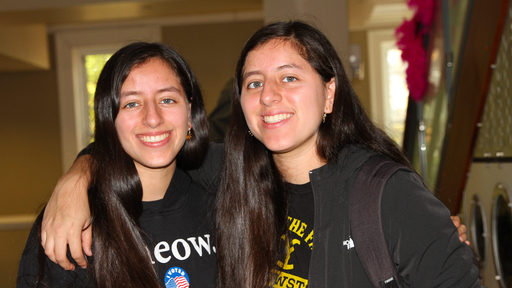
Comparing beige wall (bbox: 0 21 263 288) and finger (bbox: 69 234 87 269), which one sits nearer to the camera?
finger (bbox: 69 234 87 269)

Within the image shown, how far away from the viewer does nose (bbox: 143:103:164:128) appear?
1.67m

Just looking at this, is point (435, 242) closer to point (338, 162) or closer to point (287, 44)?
point (338, 162)

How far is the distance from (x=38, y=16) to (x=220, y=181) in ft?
16.0

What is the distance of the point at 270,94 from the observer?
1.56m

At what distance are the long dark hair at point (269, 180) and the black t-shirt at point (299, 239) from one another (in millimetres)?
28

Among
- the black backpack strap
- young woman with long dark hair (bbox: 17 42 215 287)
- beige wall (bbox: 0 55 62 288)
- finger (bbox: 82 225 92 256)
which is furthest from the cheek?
beige wall (bbox: 0 55 62 288)

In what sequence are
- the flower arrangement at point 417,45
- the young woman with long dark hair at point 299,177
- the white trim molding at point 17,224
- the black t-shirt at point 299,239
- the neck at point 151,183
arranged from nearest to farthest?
the young woman with long dark hair at point 299,177, the black t-shirt at point 299,239, the neck at point 151,183, the white trim molding at point 17,224, the flower arrangement at point 417,45

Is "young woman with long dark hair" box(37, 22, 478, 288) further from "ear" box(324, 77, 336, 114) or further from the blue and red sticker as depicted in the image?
the blue and red sticker

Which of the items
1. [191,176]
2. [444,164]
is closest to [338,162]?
[191,176]

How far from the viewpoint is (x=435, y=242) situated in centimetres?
126

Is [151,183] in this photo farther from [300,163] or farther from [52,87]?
[52,87]

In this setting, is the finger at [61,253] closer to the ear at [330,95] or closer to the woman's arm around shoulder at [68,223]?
the woman's arm around shoulder at [68,223]

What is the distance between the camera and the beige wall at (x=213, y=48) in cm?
696

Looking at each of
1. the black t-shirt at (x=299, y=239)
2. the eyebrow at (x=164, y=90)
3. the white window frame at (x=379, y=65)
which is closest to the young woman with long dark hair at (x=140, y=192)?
the eyebrow at (x=164, y=90)
